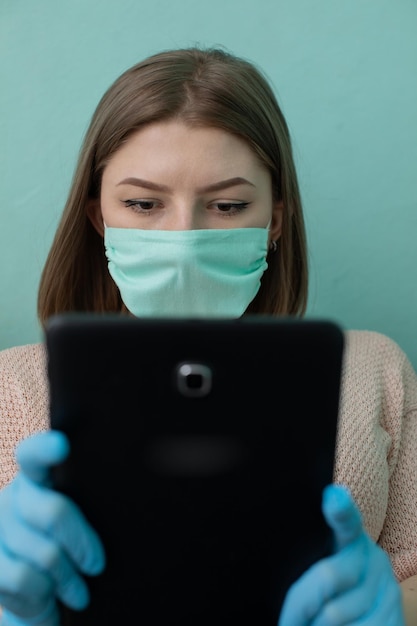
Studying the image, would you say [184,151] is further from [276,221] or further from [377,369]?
[377,369]

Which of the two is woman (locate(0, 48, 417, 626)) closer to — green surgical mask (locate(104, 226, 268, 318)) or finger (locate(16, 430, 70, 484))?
green surgical mask (locate(104, 226, 268, 318))

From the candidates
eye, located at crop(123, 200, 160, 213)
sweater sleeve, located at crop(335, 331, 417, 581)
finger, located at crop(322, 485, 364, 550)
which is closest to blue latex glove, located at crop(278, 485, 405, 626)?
finger, located at crop(322, 485, 364, 550)

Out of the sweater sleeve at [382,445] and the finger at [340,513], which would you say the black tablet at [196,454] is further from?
the sweater sleeve at [382,445]

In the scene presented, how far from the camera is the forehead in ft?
3.09

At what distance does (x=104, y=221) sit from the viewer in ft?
3.42

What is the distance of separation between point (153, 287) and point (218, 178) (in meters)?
0.19

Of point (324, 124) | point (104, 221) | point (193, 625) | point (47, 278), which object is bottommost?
point (193, 625)

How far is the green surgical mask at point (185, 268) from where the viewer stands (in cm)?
95

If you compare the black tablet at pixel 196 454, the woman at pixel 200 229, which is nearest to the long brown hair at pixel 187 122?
the woman at pixel 200 229

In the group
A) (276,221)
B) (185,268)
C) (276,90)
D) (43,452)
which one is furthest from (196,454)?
(276,90)

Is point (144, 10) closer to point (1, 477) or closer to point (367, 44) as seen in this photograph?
point (367, 44)

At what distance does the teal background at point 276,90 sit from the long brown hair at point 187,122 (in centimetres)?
19

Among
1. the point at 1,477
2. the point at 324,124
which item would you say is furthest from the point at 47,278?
the point at 324,124

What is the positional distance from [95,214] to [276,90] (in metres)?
0.45
